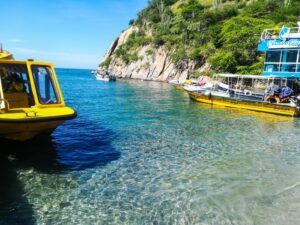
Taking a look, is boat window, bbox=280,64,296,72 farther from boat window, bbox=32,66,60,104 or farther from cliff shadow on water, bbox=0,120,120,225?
boat window, bbox=32,66,60,104

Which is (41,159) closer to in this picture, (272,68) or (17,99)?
(17,99)

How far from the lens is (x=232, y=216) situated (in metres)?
8.62

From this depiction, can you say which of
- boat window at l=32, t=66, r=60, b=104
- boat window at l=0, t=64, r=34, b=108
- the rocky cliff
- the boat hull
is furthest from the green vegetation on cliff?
the boat hull

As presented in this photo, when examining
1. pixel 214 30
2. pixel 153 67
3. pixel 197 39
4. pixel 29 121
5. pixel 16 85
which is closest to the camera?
pixel 29 121

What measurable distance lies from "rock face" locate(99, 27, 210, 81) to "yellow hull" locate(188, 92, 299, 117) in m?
38.6

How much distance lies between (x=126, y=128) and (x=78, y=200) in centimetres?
1018

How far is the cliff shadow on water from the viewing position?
868 centimetres

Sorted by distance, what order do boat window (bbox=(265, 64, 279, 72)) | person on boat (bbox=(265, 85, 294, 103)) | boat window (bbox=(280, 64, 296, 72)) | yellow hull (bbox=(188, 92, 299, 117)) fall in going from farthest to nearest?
boat window (bbox=(265, 64, 279, 72)) < boat window (bbox=(280, 64, 296, 72)) < person on boat (bbox=(265, 85, 294, 103)) < yellow hull (bbox=(188, 92, 299, 117))

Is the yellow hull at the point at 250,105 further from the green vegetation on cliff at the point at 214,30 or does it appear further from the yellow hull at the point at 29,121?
the green vegetation on cliff at the point at 214,30

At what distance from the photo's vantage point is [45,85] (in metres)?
13.7

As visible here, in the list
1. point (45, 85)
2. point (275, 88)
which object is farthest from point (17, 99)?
point (275, 88)

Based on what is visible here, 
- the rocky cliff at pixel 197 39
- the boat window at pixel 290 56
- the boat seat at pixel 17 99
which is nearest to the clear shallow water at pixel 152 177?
the boat seat at pixel 17 99

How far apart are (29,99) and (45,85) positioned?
0.86 m

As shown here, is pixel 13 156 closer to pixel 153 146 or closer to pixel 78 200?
pixel 78 200
